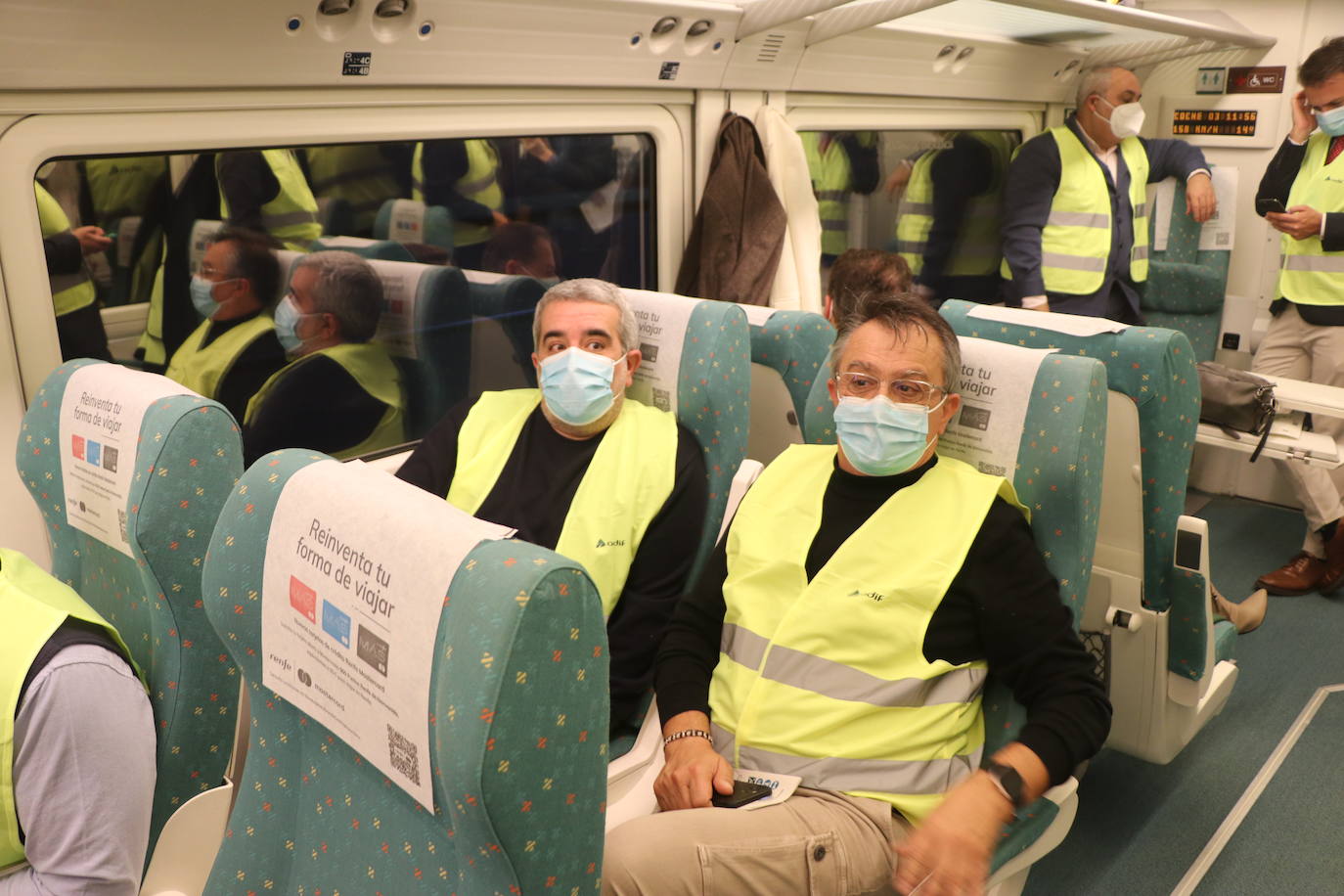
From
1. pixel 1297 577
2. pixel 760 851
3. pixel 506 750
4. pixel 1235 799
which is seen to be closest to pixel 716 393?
pixel 760 851

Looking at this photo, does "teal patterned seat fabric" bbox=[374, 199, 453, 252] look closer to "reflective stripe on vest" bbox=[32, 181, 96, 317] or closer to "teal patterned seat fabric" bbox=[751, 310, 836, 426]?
"reflective stripe on vest" bbox=[32, 181, 96, 317]

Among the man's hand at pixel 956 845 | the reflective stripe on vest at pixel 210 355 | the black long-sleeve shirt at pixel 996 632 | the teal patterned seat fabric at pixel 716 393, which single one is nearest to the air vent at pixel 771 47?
the teal patterned seat fabric at pixel 716 393

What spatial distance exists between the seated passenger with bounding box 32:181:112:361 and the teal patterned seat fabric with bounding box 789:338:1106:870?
2026 millimetres

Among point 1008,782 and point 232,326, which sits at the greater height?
point 232,326

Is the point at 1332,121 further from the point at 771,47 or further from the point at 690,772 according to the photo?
the point at 690,772

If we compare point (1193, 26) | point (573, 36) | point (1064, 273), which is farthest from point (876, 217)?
point (573, 36)

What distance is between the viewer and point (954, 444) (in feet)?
7.24

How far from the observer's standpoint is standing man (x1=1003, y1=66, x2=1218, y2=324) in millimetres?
4660

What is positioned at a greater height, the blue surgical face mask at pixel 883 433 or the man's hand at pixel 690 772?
the blue surgical face mask at pixel 883 433

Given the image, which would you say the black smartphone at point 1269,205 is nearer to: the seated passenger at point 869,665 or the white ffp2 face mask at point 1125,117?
the white ffp2 face mask at point 1125,117

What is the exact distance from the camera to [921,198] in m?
4.91

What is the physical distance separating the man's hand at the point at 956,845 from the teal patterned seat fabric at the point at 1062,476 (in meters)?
0.37

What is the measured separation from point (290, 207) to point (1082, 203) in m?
3.39

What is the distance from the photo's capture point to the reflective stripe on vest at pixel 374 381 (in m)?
2.92
